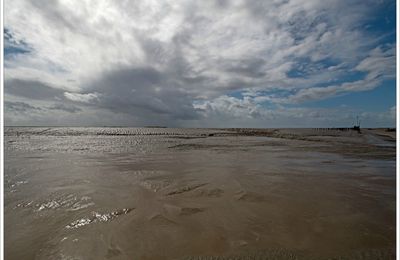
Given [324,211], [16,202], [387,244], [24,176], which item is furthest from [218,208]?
[24,176]

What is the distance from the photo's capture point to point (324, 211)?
3824mm

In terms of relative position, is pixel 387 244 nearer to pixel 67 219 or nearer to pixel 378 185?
pixel 378 185

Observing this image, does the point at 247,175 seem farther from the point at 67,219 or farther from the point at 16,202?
the point at 16,202

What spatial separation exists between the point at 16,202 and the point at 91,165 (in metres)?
3.84

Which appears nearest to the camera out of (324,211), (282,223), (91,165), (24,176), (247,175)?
(282,223)

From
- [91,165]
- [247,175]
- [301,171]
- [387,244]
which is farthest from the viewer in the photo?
[91,165]

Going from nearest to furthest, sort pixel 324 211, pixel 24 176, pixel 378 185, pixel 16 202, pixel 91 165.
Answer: pixel 324 211, pixel 16 202, pixel 378 185, pixel 24 176, pixel 91 165

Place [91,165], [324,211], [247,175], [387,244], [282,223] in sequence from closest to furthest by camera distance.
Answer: [387,244] < [282,223] < [324,211] < [247,175] < [91,165]

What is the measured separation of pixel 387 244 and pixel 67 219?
14.4ft

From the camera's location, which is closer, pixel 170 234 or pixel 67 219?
pixel 170 234

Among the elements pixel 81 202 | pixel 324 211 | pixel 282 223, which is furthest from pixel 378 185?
pixel 81 202

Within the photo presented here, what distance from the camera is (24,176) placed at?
606cm

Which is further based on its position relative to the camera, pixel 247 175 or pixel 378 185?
pixel 247 175

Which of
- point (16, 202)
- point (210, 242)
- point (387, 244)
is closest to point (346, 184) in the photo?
point (387, 244)
